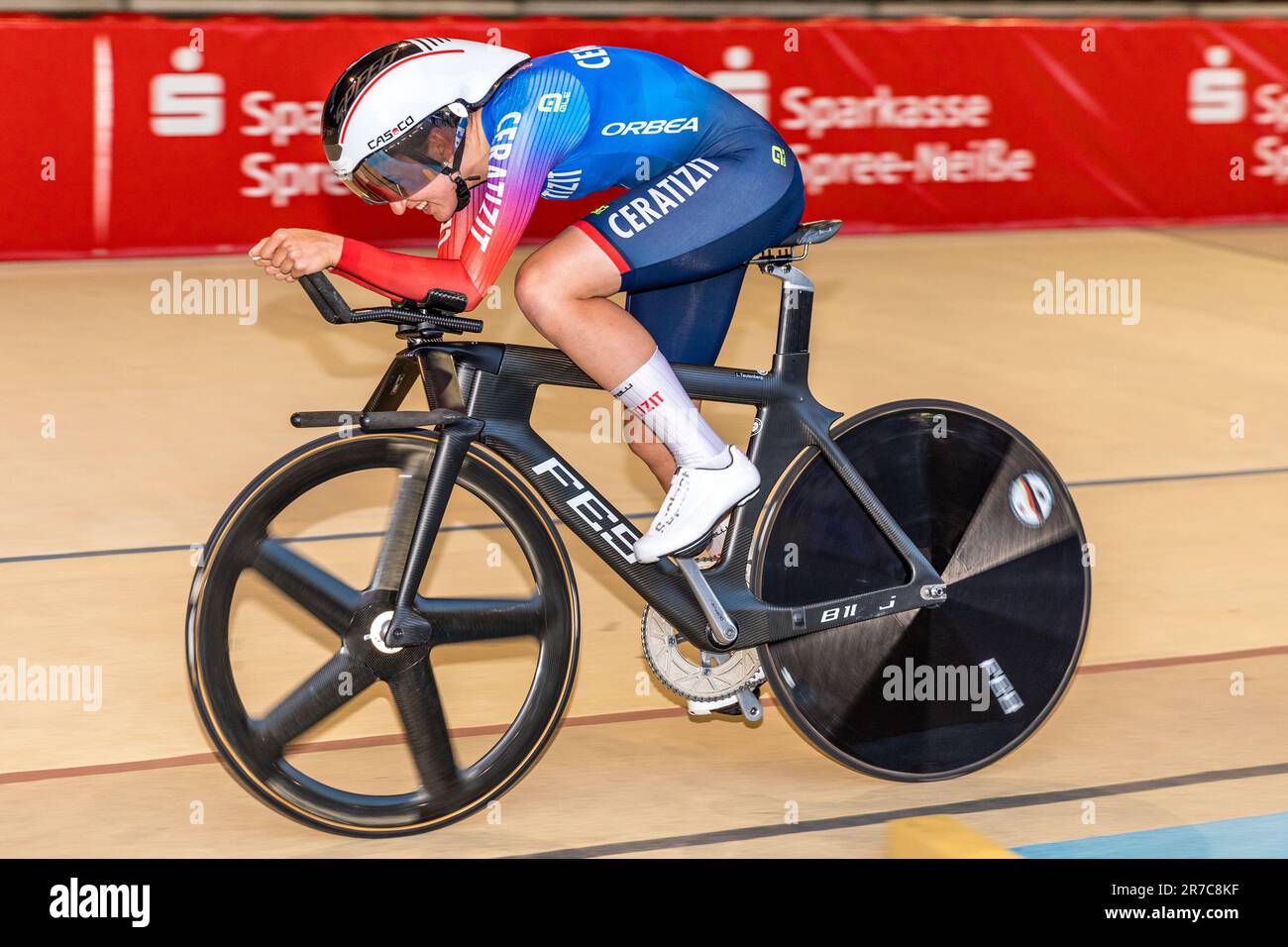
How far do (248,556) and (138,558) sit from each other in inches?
93.8

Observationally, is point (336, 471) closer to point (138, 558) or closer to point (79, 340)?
point (138, 558)

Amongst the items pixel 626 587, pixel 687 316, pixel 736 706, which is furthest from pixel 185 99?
pixel 736 706

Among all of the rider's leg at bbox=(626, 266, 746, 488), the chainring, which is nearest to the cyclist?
the rider's leg at bbox=(626, 266, 746, 488)

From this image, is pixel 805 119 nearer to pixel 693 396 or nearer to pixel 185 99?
pixel 185 99

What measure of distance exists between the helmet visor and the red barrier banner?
24.5 feet

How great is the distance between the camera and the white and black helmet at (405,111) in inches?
128

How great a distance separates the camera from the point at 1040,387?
800cm

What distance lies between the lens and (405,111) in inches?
129

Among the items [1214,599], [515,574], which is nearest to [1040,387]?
[1214,599]

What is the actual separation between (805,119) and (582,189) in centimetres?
851

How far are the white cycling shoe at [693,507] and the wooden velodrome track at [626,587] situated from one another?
17.5 inches

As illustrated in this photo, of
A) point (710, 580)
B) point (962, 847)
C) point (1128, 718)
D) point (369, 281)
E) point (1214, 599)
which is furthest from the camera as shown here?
point (1214, 599)

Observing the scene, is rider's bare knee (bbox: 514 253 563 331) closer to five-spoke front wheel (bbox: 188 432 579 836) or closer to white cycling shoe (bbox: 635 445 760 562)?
five-spoke front wheel (bbox: 188 432 579 836)
